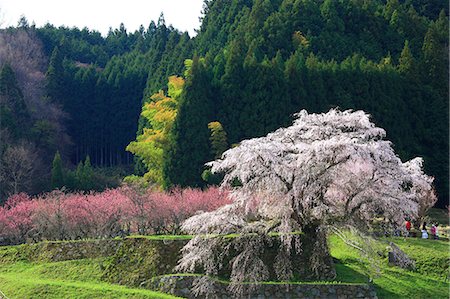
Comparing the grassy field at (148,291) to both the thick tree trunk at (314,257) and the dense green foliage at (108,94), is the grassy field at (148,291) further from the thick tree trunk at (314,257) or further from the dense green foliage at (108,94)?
the dense green foliage at (108,94)

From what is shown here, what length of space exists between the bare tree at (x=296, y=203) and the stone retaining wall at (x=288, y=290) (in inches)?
16.1

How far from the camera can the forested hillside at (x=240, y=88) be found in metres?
35.7

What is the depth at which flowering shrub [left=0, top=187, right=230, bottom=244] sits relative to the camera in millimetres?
22094

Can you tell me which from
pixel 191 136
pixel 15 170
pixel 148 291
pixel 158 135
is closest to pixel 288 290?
pixel 148 291

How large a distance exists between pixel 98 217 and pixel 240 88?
668 inches

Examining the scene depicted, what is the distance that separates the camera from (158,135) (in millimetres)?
36812

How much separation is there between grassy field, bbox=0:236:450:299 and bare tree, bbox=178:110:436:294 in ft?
3.54

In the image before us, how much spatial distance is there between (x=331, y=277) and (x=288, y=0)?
1475 inches

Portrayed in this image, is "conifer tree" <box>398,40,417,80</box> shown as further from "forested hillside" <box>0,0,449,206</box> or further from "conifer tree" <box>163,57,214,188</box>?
"conifer tree" <box>163,57,214,188</box>

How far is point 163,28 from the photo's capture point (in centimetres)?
5791

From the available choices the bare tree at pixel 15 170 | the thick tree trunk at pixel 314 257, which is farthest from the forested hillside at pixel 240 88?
the thick tree trunk at pixel 314 257

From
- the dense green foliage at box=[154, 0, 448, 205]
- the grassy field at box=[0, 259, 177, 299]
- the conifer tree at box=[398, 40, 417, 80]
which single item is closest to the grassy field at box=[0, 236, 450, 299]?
the grassy field at box=[0, 259, 177, 299]

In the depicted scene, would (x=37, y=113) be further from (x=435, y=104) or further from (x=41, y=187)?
(x=435, y=104)

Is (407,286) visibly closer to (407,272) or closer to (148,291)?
(407,272)
